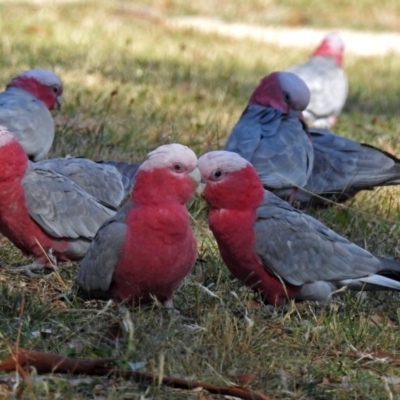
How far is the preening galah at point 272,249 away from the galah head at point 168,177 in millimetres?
307

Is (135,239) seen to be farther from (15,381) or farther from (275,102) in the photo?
(275,102)

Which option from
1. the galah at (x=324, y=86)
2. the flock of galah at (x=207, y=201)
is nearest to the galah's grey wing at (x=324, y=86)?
the galah at (x=324, y=86)

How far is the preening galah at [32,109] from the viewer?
6.50 m

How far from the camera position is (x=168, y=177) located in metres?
4.27

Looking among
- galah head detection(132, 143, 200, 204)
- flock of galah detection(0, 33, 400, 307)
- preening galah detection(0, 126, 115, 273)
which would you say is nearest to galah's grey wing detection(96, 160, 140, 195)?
flock of galah detection(0, 33, 400, 307)

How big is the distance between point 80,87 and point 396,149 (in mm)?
2817

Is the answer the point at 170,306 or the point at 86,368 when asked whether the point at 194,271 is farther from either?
the point at 86,368

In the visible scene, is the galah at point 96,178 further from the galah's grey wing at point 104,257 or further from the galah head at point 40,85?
the galah head at point 40,85

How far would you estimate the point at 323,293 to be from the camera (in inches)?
182

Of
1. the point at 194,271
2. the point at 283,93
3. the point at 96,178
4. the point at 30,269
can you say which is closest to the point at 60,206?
the point at 30,269

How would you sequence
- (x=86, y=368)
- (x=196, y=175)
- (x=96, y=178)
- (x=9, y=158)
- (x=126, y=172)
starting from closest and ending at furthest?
1. (x=86, y=368)
2. (x=196, y=175)
3. (x=9, y=158)
4. (x=96, y=178)
5. (x=126, y=172)

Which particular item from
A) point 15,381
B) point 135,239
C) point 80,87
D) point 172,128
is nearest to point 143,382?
point 15,381

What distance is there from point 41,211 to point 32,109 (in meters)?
1.86

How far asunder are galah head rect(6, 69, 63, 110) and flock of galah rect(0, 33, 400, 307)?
141 mm
